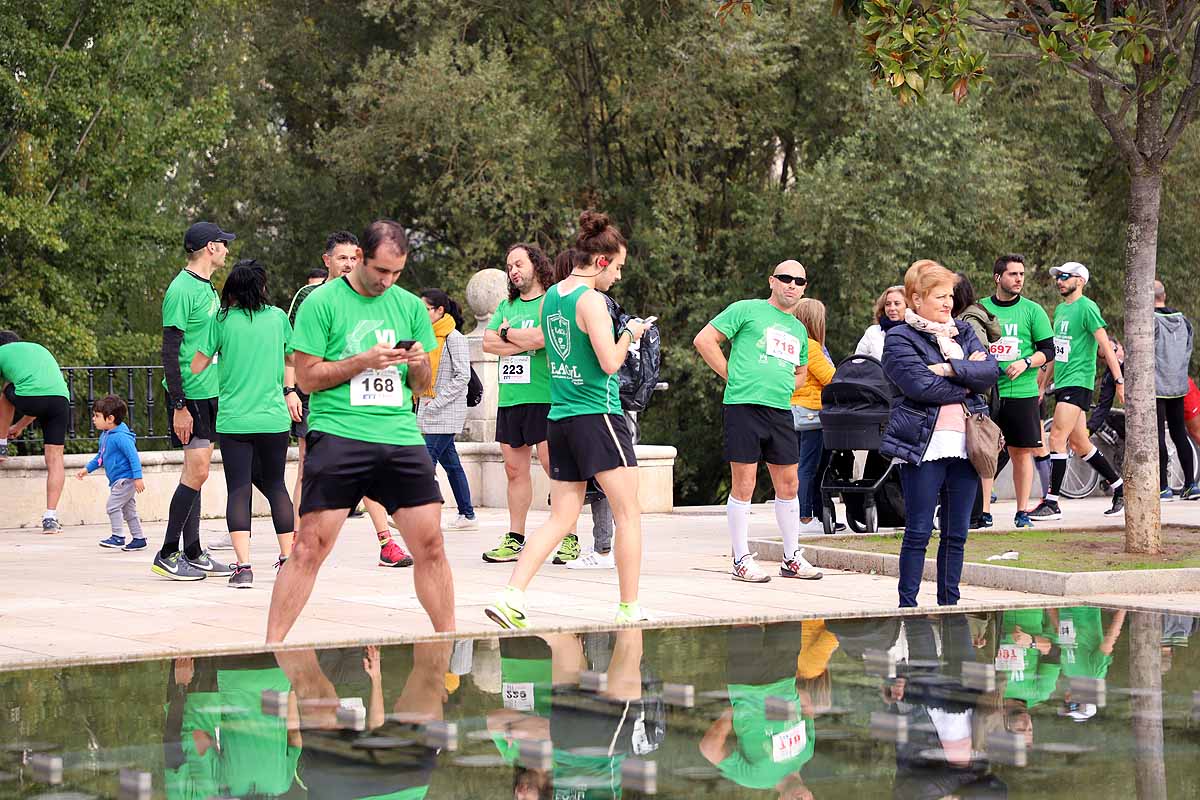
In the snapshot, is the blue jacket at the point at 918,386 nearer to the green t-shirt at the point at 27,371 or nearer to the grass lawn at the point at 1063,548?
the grass lawn at the point at 1063,548

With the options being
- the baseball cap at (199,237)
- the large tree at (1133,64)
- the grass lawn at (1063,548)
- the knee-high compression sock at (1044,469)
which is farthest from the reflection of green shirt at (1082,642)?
the knee-high compression sock at (1044,469)

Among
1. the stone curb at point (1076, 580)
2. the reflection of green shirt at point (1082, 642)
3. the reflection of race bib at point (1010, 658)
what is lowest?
the stone curb at point (1076, 580)

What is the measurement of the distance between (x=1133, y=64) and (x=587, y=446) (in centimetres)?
530

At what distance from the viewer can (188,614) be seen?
848 cm

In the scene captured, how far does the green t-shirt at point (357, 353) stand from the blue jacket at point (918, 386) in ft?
7.52

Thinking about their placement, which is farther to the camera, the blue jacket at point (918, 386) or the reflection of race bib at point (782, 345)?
the reflection of race bib at point (782, 345)

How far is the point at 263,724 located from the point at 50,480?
9811 mm

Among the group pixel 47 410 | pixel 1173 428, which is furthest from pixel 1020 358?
pixel 47 410

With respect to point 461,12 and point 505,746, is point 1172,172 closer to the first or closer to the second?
point 461,12

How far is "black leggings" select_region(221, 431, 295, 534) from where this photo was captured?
31.1 feet

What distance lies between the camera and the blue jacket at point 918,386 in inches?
299

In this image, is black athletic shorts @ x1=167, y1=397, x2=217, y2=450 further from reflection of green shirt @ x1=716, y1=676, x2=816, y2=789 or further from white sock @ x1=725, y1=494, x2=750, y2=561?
reflection of green shirt @ x1=716, y1=676, x2=816, y2=789

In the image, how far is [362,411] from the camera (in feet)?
A: 20.9

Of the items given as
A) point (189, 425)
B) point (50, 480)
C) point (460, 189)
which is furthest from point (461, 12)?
point (189, 425)
